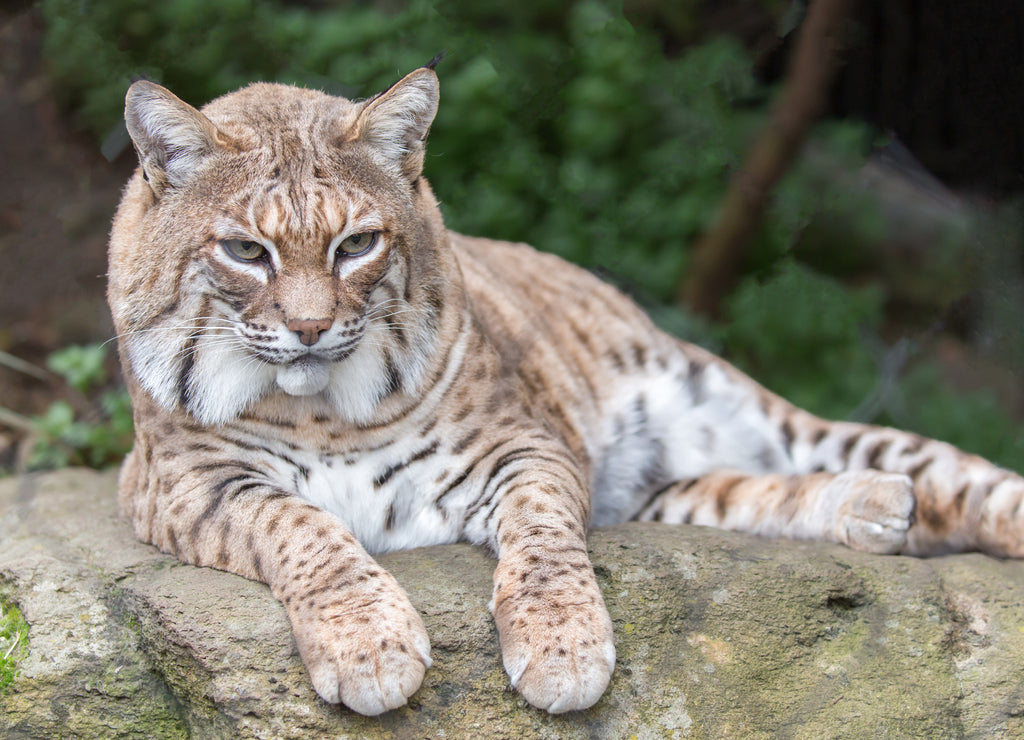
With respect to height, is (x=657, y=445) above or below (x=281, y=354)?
below

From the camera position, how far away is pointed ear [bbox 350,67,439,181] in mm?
2865

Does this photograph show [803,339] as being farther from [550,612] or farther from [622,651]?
[550,612]

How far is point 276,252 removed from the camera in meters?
2.65

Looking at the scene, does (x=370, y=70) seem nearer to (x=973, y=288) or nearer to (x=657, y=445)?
(x=657, y=445)

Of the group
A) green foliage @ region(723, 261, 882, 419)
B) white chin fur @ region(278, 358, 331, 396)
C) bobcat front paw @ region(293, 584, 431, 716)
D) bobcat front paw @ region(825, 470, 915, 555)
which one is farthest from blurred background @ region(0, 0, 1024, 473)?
bobcat front paw @ region(293, 584, 431, 716)

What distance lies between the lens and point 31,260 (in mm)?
5805

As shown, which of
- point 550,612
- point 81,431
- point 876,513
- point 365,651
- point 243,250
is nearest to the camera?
point 365,651

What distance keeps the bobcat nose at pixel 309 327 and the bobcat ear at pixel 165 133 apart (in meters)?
0.56

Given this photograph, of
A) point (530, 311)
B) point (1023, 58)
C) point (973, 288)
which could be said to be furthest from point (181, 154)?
point (973, 288)

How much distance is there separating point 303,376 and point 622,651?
107 cm

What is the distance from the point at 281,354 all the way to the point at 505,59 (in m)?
3.29

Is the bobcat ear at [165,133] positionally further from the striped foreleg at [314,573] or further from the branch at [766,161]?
the branch at [766,161]

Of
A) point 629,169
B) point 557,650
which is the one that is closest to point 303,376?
point 557,650

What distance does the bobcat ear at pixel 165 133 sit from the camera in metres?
2.68
